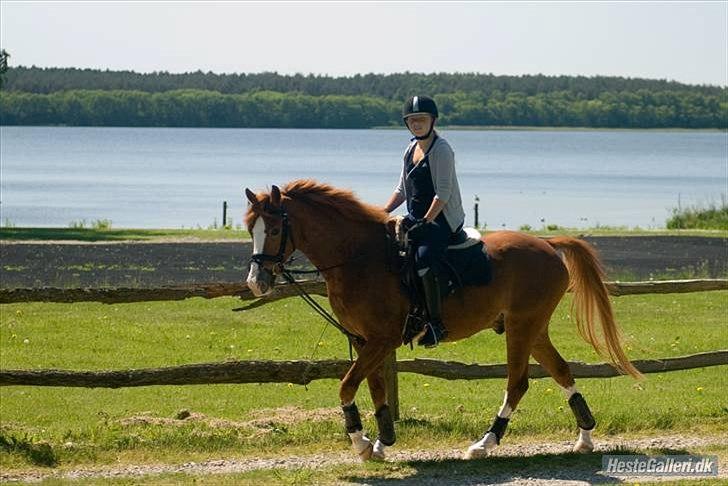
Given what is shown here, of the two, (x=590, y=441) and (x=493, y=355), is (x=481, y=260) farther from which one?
(x=493, y=355)

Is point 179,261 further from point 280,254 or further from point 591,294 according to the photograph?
point 280,254

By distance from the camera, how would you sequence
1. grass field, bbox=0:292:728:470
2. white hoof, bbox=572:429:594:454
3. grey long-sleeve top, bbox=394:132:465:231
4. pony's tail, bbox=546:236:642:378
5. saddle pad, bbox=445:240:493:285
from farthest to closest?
pony's tail, bbox=546:236:642:378
grass field, bbox=0:292:728:470
white hoof, bbox=572:429:594:454
saddle pad, bbox=445:240:493:285
grey long-sleeve top, bbox=394:132:465:231

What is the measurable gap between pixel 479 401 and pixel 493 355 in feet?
9.94

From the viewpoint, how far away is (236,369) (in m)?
12.4

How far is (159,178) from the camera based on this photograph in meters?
95.9

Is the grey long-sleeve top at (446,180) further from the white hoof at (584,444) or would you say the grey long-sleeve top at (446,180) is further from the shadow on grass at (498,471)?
the white hoof at (584,444)

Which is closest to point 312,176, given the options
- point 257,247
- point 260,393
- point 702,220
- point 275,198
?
point 702,220

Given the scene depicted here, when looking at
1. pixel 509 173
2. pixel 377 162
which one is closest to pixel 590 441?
pixel 509 173

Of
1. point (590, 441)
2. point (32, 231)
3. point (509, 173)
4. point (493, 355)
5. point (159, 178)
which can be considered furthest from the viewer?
point (509, 173)

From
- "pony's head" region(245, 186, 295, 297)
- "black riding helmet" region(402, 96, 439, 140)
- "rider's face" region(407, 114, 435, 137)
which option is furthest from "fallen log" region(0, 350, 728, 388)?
"black riding helmet" region(402, 96, 439, 140)

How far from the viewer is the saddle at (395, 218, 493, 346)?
11219 millimetres

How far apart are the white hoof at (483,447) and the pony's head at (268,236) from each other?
2.21 meters

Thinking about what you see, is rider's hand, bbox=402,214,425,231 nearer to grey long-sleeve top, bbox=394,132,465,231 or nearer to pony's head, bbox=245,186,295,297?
grey long-sleeve top, bbox=394,132,465,231

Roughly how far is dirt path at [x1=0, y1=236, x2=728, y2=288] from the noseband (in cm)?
1325
